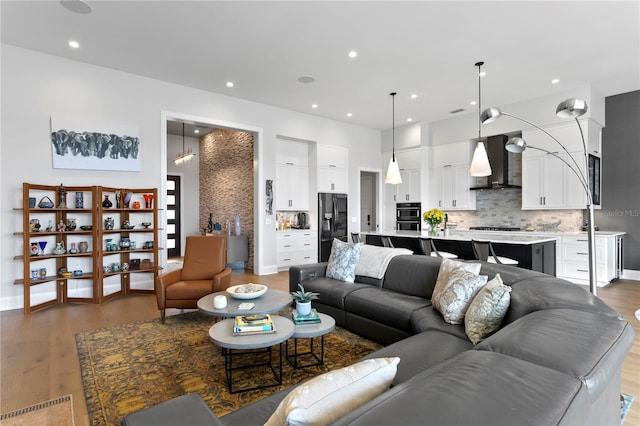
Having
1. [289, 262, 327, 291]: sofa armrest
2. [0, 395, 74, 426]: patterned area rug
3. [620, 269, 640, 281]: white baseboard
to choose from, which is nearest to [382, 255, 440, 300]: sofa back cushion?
[289, 262, 327, 291]: sofa armrest

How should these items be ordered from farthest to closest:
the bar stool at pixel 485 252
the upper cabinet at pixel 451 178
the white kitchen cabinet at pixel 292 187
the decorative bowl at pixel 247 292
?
the upper cabinet at pixel 451 178
the white kitchen cabinet at pixel 292 187
the bar stool at pixel 485 252
the decorative bowl at pixel 247 292

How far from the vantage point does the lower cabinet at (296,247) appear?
6.95 meters

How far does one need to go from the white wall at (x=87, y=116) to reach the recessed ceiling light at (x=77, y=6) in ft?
4.96

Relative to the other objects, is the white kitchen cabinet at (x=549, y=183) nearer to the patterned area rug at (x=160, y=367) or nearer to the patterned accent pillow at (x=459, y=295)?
the patterned accent pillow at (x=459, y=295)

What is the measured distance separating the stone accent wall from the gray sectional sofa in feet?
17.8

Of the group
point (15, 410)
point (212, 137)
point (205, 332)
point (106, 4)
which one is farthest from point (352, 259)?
point (212, 137)

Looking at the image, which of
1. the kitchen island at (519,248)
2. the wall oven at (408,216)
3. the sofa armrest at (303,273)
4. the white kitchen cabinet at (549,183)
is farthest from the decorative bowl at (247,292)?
the white kitchen cabinet at (549,183)

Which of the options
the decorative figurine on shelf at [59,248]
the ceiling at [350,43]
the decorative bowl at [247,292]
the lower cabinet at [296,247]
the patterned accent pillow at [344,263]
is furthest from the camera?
the lower cabinet at [296,247]

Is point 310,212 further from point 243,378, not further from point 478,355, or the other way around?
point 478,355

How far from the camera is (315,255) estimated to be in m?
7.53

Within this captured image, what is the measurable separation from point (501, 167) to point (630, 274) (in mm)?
2932

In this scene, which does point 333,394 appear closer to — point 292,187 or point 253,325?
point 253,325

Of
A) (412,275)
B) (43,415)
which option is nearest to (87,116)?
(43,415)

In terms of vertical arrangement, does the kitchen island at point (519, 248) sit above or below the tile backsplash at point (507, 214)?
below
